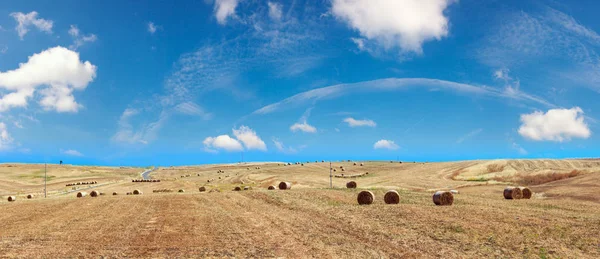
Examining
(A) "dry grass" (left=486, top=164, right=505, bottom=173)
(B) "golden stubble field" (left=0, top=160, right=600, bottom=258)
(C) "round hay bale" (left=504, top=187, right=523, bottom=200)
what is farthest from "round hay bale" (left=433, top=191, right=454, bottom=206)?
(A) "dry grass" (left=486, top=164, right=505, bottom=173)

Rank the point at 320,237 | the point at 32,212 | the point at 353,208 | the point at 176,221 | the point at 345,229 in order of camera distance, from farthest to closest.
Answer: the point at 32,212
the point at 353,208
the point at 176,221
the point at 345,229
the point at 320,237

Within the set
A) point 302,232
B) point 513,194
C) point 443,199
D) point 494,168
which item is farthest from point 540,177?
point 302,232

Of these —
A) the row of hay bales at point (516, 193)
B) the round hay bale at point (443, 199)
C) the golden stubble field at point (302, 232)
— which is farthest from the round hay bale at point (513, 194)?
the round hay bale at point (443, 199)

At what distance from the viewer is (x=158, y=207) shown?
36.2 meters

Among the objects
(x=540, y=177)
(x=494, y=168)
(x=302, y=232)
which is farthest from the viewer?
(x=494, y=168)

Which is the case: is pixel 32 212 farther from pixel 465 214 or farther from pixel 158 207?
pixel 465 214

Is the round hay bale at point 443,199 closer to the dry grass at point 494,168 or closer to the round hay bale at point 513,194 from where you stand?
the round hay bale at point 513,194

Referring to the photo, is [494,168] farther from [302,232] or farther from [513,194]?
[302,232]

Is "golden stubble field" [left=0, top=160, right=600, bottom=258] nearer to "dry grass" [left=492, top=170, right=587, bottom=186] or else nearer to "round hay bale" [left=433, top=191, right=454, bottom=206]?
"round hay bale" [left=433, top=191, right=454, bottom=206]

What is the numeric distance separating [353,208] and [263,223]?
29.7 ft

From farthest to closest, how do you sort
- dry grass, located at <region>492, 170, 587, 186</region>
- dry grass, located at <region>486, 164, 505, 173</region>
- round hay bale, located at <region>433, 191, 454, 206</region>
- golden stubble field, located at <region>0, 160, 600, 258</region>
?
dry grass, located at <region>486, 164, 505, 173</region>, dry grass, located at <region>492, 170, 587, 186</region>, round hay bale, located at <region>433, 191, 454, 206</region>, golden stubble field, located at <region>0, 160, 600, 258</region>

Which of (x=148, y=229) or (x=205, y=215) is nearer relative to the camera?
(x=148, y=229)

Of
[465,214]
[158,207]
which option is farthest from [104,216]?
[465,214]

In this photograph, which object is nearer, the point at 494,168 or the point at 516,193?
the point at 516,193
